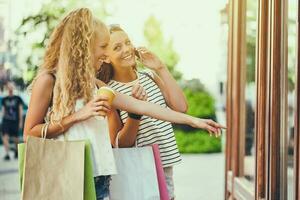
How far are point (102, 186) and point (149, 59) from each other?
2.34 feet

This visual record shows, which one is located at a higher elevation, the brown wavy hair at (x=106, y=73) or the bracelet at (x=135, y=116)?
the brown wavy hair at (x=106, y=73)

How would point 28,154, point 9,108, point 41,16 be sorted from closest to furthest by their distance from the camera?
point 28,154 → point 41,16 → point 9,108

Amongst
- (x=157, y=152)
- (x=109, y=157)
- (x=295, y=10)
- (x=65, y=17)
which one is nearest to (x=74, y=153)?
(x=109, y=157)

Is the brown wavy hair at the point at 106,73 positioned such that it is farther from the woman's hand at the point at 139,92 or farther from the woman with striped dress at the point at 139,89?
the woman's hand at the point at 139,92

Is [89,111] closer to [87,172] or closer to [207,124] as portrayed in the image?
[87,172]

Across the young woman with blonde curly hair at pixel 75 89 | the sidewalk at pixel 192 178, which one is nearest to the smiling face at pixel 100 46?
the young woman with blonde curly hair at pixel 75 89

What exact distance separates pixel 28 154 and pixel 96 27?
74cm

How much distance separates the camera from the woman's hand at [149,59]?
3992 millimetres

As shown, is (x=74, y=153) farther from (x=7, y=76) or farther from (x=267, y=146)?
(x=267, y=146)

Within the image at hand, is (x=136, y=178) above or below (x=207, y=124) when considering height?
below

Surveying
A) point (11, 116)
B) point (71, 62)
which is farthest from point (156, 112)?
point (11, 116)

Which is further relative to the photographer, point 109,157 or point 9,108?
point 9,108

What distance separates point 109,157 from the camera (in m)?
3.90

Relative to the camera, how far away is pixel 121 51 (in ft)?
12.9
